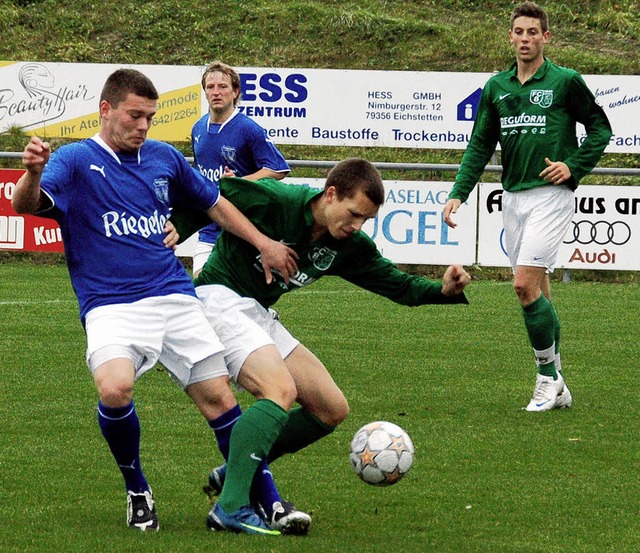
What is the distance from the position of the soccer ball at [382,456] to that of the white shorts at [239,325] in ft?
1.60

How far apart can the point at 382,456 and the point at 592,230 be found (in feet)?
35.4

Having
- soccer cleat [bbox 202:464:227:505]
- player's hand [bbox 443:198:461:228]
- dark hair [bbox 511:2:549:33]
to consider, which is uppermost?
dark hair [bbox 511:2:549:33]

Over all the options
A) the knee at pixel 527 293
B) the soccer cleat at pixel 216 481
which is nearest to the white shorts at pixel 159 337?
the soccer cleat at pixel 216 481

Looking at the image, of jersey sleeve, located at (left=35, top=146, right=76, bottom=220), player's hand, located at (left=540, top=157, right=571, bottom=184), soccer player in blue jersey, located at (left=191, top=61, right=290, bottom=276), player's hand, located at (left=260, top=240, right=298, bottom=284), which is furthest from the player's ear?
soccer player in blue jersey, located at (left=191, top=61, right=290, bottom=276)

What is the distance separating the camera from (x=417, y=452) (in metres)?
6.49

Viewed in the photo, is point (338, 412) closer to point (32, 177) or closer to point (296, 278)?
point (296, 278)

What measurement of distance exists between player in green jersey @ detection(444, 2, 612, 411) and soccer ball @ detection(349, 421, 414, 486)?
8.36 ft

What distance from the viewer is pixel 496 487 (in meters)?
5.77

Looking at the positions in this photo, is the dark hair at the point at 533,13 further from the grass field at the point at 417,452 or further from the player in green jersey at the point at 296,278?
the player in green jersey at the point at 296,278

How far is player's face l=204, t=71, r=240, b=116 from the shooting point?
27.8 feet

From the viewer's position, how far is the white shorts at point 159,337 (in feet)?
15.8

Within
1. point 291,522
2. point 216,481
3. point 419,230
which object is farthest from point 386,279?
point 419,230

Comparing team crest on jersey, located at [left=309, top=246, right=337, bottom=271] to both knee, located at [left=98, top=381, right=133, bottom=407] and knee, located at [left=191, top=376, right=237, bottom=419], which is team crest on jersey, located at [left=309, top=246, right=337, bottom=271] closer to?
knee, located at [left=191, top=376, right=237, bottom=419]

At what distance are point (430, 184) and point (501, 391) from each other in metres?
7.51
